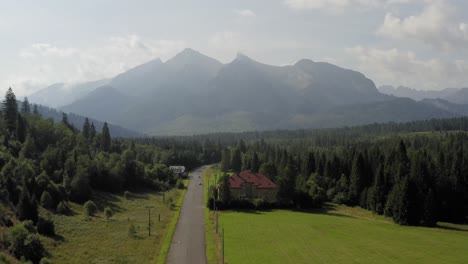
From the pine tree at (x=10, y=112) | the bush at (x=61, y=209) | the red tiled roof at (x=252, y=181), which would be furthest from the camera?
Result: the pine tree at (x=10, y=112)

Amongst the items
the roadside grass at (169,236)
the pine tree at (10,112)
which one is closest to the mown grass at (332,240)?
the roadside grass at (169,236)

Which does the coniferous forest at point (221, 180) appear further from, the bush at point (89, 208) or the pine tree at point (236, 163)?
the pine tree at point (236, 163)

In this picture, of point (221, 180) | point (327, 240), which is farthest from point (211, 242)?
point (221, 180)

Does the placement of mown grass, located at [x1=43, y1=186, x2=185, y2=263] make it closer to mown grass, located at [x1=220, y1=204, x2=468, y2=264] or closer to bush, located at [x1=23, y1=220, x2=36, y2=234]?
bush, located at [x1=23, y1=220, x2=36, y2=234]

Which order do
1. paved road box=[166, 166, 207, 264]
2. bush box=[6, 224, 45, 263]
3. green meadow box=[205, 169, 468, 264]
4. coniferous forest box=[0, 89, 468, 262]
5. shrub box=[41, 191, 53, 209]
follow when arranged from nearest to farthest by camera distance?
1. bush box=[6, 224, 45, 263]
2. paved road box=[166, 166, 207, 264]
3. green meadow box=[205, 169, 468, 264]
4. coniferous forest box=[0, 89, 468, 262]
5. shrub box=[41, 191, 53, 209]

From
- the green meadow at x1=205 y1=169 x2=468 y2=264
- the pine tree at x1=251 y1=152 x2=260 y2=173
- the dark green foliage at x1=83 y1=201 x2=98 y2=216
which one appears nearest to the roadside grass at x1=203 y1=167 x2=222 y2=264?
the green meadow at x1=205 y1=169 x2=468 y2=264

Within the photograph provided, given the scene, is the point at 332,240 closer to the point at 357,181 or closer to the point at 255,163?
the point at 357,181

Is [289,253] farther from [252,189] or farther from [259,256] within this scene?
[252,189]
